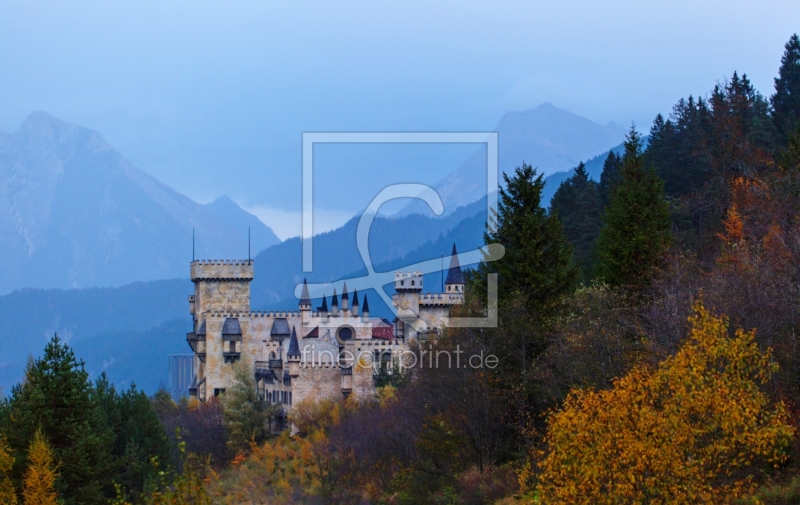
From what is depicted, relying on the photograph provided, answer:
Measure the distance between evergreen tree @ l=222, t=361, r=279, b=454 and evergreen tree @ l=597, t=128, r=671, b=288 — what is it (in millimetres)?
32236

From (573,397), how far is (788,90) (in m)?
53.2

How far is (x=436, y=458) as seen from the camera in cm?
4425

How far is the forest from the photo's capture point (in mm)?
24844

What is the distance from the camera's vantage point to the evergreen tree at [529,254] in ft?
144

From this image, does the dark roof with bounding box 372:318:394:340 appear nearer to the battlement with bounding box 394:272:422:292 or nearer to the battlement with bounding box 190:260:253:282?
the battlement with bounding box 394:272:422:292

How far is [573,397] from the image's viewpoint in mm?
33375

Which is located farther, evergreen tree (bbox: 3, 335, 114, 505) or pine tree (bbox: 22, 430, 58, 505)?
evergreen tree (bbox: 3, 335, 114, 505)

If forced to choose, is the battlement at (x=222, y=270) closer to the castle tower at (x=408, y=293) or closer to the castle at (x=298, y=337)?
the castle at (x=298, y=337)

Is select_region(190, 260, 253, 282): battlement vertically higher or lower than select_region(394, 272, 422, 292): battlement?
higher

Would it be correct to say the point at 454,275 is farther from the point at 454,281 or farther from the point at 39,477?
the point at 39,477

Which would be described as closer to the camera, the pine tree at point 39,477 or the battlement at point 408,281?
the pine tree at point 39,477

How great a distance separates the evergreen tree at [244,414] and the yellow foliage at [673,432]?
165 feet

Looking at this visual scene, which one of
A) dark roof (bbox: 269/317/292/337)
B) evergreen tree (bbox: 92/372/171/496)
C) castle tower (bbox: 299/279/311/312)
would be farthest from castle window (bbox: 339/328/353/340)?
evergreen tree (bbox: 92/372/171/496)

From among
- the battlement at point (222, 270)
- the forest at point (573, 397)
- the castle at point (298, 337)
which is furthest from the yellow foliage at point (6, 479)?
the battlement at point (222, 270)
